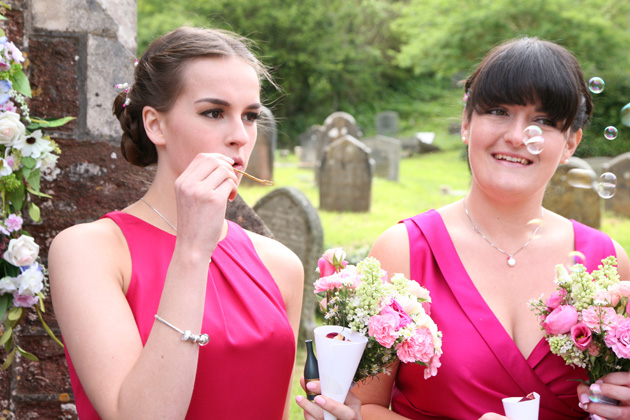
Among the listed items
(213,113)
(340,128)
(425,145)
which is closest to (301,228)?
(213,113)

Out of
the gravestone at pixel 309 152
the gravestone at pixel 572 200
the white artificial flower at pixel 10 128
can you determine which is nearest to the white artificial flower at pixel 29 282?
Answer: the white artificial flower at pixel 10 128

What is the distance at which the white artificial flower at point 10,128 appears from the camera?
2.50m

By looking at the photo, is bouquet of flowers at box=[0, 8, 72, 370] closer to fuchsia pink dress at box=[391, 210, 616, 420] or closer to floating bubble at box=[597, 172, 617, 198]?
fuchsia pink dress at box=[391, 210, 616, 420]

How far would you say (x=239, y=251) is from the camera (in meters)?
2.49

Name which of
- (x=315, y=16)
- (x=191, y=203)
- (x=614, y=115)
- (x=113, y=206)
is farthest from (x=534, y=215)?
(x=315, y=16)

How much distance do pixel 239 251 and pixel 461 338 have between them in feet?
2.84

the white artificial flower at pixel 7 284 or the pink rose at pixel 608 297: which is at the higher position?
the pink rose at pixel 608 297

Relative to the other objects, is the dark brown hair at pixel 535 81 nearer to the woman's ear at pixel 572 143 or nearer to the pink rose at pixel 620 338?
the woman's ear at pixel 572 143

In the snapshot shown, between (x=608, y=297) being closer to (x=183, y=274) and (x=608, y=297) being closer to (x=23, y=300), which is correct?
(x=183, y=274)

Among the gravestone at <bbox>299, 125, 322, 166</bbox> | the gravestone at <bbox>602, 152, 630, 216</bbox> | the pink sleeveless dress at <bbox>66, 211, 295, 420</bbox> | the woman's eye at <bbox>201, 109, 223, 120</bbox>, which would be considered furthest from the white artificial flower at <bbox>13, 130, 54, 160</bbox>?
the gravestone at <bbox>299, 125, 322, 166</bbox>

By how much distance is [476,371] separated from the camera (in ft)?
7.73

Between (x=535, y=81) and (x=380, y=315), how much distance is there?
3.42 feet

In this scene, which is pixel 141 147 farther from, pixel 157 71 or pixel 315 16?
pixel 315 16

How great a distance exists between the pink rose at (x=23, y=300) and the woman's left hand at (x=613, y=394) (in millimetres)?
2086
